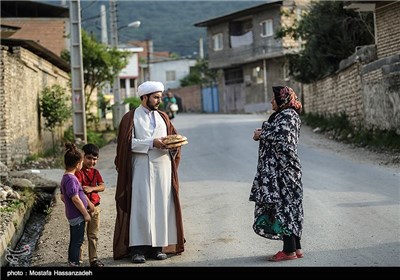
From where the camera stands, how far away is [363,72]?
68.5 ft

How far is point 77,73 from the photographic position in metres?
23.2

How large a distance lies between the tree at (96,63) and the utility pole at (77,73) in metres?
9.07

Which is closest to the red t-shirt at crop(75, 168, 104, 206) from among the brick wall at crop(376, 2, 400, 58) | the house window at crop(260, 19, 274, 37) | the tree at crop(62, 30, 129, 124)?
the brick wall at crop(376, 2, 400, 58)

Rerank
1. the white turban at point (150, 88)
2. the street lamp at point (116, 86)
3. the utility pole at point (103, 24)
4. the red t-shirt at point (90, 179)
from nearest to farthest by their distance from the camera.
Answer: the red t-shirt at point (90, 179) → the white turban at point (150, 88) → the street lamp at point (116, 86) → the utility pole at point (103, 24)

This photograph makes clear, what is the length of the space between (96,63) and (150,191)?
87.9 ft

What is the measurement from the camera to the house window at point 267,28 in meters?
49.2

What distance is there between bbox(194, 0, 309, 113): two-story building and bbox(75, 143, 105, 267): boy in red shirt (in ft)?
126

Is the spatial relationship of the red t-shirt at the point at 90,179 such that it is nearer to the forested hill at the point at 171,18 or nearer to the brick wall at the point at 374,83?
the brick wall at the point at 374,83

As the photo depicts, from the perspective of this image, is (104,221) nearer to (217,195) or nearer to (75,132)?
(217,195)

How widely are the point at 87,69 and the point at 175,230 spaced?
27.0m

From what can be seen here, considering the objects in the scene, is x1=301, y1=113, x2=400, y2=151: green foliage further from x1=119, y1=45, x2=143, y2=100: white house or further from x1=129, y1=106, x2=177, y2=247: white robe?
x1=119, y1=45, x2=143, y2=100: white house

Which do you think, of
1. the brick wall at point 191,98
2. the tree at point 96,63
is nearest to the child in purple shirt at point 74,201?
the tree at point 96,63

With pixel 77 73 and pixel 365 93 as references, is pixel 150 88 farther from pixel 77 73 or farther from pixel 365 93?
pixel 77 73
